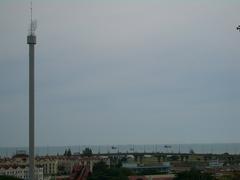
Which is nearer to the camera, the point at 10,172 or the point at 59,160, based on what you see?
the point at 10,172

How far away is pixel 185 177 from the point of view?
35.8 m

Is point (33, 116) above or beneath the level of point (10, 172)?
above

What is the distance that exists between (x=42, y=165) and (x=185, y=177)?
2461cm

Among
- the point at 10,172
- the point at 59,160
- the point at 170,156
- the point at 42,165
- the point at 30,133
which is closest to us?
the point at 30,133

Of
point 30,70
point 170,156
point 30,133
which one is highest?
point 30,70

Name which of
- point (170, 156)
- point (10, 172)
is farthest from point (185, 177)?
point (170, 156)

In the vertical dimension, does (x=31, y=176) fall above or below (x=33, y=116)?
below

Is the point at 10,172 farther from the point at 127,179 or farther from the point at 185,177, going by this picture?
the point at 185,177

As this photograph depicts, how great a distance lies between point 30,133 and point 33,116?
841 millimetres

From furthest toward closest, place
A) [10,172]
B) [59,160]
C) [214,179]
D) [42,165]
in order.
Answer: [59,160] → [42,165] → [10,172] → [214,179]

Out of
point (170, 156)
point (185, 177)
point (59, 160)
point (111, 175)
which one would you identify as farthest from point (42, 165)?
point (170, 156)

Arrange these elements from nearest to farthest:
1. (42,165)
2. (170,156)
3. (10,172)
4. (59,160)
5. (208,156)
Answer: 1. (10,172)
2. (42,165)
3. (59,160)
4. (208,156)
5. (170,156)

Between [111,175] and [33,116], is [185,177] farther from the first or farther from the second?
[33,116]

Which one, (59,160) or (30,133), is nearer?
(30,133)
